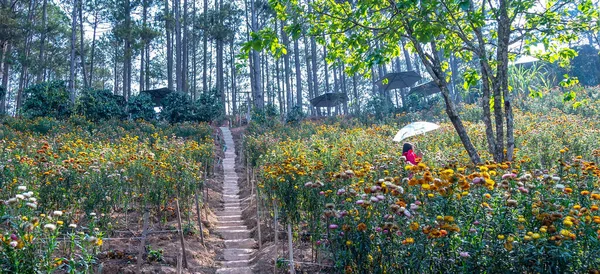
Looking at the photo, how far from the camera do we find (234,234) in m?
7.02

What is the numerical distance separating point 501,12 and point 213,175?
25.8ft

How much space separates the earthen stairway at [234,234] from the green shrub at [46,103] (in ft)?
30.0

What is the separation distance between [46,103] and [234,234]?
13.1 meters

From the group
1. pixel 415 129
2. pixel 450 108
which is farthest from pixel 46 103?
pixel 450 108

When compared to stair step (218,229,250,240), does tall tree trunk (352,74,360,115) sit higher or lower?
higher

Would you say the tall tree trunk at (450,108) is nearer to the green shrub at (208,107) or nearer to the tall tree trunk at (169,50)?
the green shrub at (208,107)

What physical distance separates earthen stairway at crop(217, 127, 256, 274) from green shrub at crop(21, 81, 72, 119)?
9.14m

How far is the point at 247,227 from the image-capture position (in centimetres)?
727

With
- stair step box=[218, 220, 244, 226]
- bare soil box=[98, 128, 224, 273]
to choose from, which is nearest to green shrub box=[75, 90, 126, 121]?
stair step box=[218, 220, 244, 226]

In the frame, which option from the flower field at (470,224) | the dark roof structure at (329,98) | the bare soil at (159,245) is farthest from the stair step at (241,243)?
the dark roof structure at (329,98)

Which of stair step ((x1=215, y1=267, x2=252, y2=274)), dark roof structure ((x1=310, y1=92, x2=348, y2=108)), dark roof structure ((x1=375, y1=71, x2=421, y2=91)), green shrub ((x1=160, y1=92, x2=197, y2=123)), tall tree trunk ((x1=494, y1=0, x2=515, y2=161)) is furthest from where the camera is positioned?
dark roof structure ((x1=310, y1=92, x2=348, y2=108))

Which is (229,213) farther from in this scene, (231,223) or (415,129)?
(415,129)

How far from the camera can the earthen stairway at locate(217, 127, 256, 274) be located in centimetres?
564

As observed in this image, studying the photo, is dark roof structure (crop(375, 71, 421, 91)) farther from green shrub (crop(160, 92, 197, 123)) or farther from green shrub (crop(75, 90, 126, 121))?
green shrub (crop(75, 90, 126, 121))
